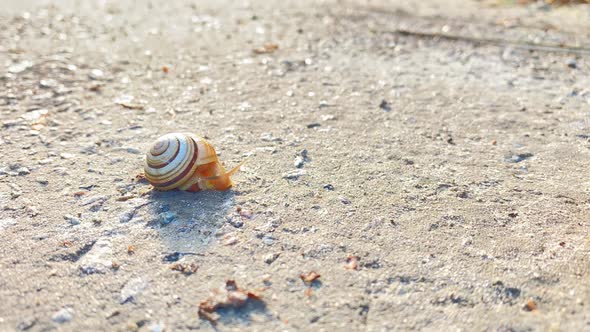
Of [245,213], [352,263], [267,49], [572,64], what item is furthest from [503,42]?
[352,263]

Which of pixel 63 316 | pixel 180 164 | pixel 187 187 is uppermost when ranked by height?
pixel 180 164

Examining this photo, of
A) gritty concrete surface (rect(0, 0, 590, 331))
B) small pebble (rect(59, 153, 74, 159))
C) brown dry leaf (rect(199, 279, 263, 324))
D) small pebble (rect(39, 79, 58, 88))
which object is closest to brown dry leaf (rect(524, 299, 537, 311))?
gritty concrete surface (rect(0, 0, 590, 331))

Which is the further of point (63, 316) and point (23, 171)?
→ point (23, 171)

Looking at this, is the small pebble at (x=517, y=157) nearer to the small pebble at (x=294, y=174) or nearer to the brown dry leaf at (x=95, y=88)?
the small pebble at (x=294, y=174)

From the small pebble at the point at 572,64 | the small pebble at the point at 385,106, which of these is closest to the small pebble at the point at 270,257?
the small pebble at the point at 385,106

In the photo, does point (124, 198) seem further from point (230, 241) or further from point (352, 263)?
point (352, 263)

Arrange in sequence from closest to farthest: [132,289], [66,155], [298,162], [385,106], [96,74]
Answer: [132,289]
[298,162]
[66,155]
[385,106]
[96,74]

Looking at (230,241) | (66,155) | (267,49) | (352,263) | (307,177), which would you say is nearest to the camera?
(352,263)

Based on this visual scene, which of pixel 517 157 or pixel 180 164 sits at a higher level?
pixel 180 164
